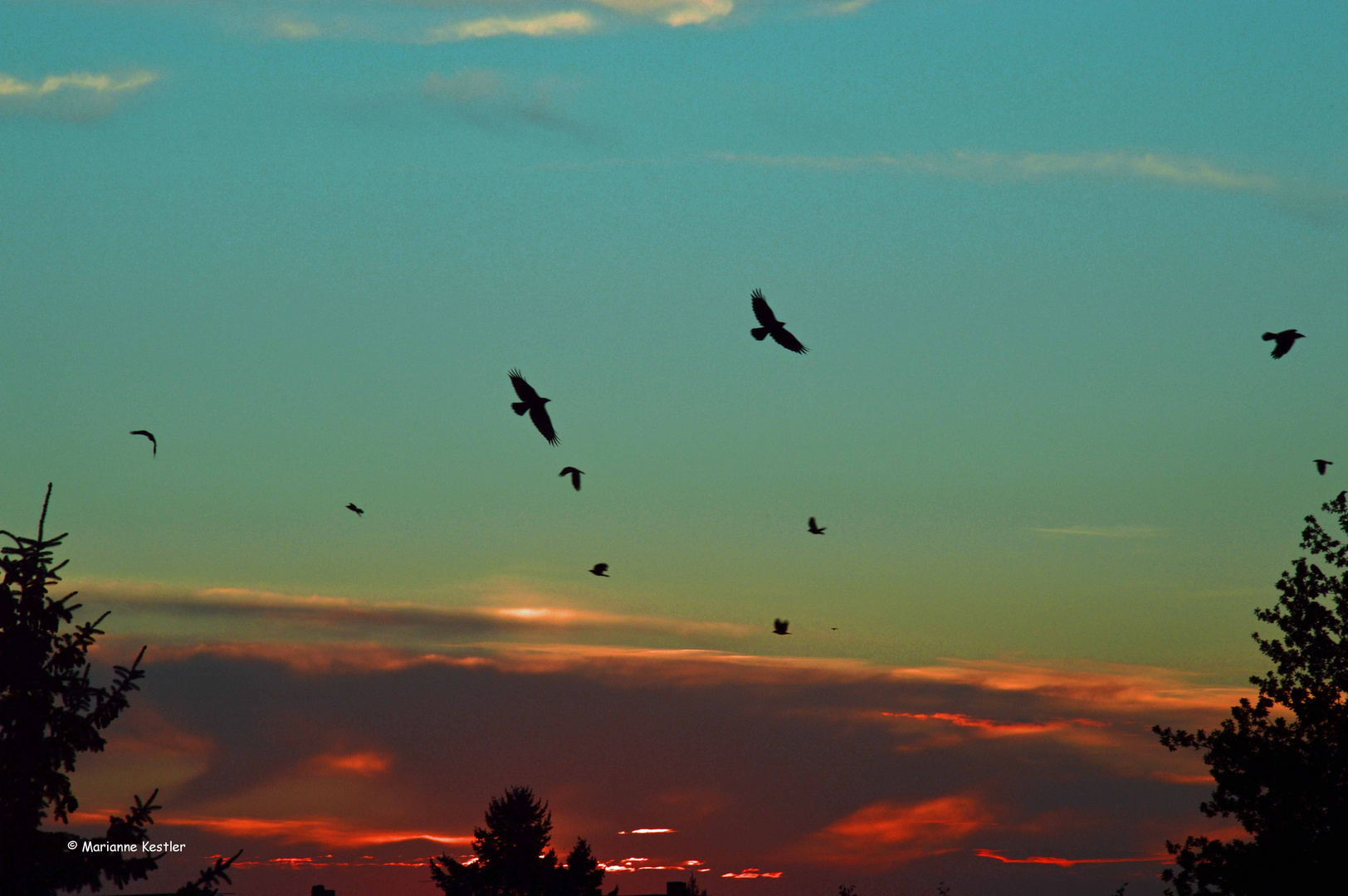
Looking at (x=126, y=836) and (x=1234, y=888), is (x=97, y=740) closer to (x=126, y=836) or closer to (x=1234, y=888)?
(x=126, y=836)

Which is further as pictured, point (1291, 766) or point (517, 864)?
point (517, 864)

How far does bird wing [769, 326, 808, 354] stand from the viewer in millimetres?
22812

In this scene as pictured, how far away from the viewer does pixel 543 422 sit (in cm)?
2286

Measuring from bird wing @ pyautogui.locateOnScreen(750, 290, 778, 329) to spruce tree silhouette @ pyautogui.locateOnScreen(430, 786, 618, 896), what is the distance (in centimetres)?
3208

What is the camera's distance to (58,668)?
20.0 meters

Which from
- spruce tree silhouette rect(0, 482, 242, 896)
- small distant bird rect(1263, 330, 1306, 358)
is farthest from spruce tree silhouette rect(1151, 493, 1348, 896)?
spruce tree silhouette rect(0, 482, 242, 896)

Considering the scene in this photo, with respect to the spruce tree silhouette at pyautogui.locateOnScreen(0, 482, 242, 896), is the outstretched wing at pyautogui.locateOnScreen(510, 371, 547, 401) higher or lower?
higher

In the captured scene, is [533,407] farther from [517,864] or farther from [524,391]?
[517,864]

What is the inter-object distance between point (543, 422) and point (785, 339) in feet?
14.9

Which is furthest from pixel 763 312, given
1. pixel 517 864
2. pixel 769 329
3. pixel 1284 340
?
pixel 517 864

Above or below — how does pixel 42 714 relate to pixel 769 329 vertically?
below

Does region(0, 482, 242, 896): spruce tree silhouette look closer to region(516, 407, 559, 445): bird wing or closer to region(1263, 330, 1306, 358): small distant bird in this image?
region(516, 407, 559, 445): bird wing

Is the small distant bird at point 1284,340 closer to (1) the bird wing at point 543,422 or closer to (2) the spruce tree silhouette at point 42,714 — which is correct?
(1) the bird wing at point 543,422

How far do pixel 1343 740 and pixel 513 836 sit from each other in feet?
103
